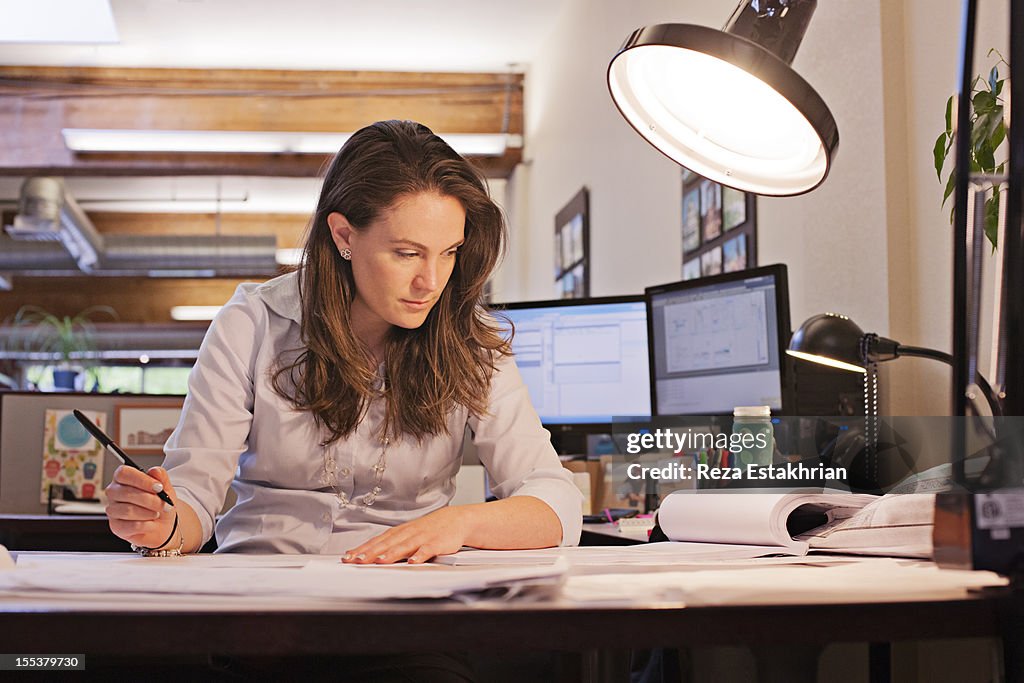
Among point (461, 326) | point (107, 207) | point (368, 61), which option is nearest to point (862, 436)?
point (461, 326)

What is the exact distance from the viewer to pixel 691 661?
0.84 meters

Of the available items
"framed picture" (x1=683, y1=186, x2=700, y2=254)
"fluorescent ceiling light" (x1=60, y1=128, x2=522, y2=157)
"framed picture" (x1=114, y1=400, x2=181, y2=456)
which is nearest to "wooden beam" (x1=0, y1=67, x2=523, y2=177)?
"fluorescent ceiling light" (x1=60, y1=128, x2=522, y2=157)

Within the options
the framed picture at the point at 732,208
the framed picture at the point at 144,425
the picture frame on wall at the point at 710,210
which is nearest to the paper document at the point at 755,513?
the framed picture at the point at 144,425

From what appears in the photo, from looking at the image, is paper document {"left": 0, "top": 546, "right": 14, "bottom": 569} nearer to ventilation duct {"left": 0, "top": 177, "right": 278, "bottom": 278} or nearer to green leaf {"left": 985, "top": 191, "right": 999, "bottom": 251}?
green leaf {"left": 985, "top": 191, "right": 999, "bottom": 251}

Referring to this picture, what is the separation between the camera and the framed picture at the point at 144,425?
243 cm

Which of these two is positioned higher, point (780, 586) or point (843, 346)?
point (843, 346)

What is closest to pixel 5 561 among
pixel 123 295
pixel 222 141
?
pixel 222 141

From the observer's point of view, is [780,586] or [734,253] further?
[734,253]

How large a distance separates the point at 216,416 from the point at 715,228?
1.91 m

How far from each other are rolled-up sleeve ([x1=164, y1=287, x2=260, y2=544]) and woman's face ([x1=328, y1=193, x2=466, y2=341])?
18 cm

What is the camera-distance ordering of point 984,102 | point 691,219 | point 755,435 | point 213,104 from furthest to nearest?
point 213,104 → point 691,219 → point 755,435 → point 984,102

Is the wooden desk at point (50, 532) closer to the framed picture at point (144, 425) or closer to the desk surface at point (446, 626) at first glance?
the framed picture at point (144, 425)

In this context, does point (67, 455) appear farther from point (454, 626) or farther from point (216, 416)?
point (454, 626)

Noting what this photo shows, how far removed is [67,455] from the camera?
2.39 m
